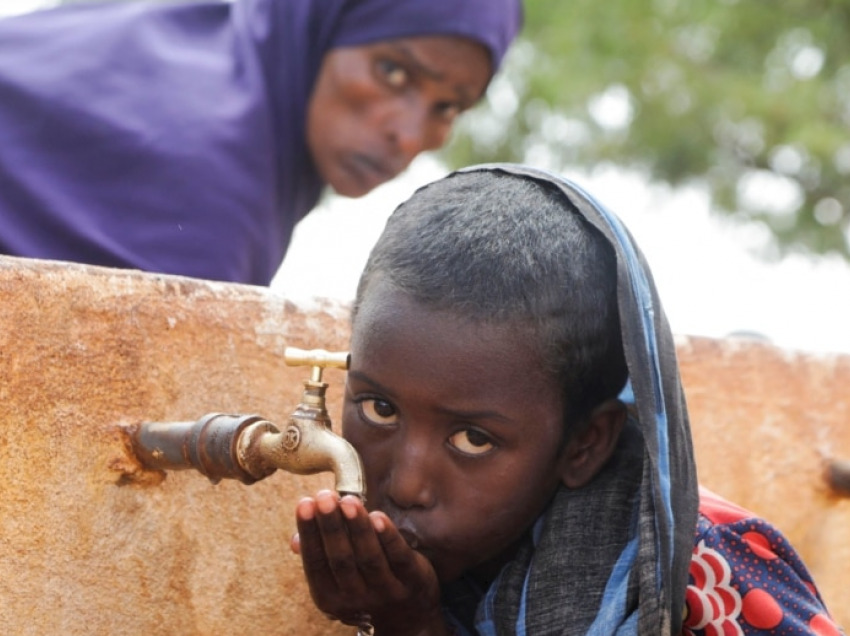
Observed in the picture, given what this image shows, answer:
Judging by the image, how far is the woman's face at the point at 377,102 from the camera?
2846mm

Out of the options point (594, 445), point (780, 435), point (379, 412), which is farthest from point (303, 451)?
point (780, 435)

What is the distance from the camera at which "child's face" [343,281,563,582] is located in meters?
1.52

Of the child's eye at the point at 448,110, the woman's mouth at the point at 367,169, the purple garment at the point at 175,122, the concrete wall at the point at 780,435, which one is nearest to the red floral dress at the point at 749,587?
the concrete wall at the point at 780,435

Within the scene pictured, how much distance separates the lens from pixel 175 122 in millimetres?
2559

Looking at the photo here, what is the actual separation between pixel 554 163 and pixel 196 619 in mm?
5796

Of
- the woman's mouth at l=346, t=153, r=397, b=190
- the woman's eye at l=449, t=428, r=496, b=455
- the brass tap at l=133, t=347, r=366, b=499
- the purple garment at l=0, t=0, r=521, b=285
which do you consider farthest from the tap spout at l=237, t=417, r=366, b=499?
the woman's mouth at l=346, t=153, r=397, b=190

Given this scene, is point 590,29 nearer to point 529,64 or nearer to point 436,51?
point 529,64

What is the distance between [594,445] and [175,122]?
1.28 meters

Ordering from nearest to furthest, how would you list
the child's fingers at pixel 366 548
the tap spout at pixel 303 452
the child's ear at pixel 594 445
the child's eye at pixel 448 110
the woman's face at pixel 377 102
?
the child's fingers at pixel 366 548 < the tap spout at pixel 303 452 < the child's ear at pixel 594 445 < the woman's face at pixel 377 102 < the child's eye at pixel 448 110

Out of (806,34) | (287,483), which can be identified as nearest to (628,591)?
(287,483)

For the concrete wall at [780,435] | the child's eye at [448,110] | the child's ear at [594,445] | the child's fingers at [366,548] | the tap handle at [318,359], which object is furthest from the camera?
the child's eye at [448,110]

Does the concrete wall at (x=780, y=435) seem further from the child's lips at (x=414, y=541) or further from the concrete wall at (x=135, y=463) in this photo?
the child's lips at (x=414, y=541)

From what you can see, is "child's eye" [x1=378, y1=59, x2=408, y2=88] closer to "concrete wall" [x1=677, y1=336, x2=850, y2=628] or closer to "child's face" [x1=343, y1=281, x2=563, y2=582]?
"concrete wall" [x1=677, y1=336, x2=850, y2=628]

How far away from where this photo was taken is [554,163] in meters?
7.30
